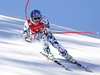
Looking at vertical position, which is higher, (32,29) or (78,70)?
(32,29)

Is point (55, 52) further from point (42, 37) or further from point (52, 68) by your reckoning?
point (52, 68)

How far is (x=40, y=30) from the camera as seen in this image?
5.62 m

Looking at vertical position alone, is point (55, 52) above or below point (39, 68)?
above

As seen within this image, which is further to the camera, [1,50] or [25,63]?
[1,50]

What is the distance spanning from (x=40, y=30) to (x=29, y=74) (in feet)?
5.86

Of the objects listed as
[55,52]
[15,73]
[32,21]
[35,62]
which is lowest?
[15,73]

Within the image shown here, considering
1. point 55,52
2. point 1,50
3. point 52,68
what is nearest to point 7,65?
point 52,68

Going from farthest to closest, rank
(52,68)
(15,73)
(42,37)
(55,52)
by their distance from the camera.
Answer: (55,52) → (42,37) → (52,68) → (15,73)

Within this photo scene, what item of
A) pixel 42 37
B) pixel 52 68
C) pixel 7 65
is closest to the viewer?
pixel 7 65

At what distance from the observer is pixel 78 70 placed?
4.83 m

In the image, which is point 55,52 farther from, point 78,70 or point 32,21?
point 78,70

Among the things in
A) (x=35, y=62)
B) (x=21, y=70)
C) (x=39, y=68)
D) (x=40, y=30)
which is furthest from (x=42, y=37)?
(x=21, y=70)

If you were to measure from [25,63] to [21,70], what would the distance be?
1.77ft

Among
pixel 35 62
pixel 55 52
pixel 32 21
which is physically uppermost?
pixel 32 21
